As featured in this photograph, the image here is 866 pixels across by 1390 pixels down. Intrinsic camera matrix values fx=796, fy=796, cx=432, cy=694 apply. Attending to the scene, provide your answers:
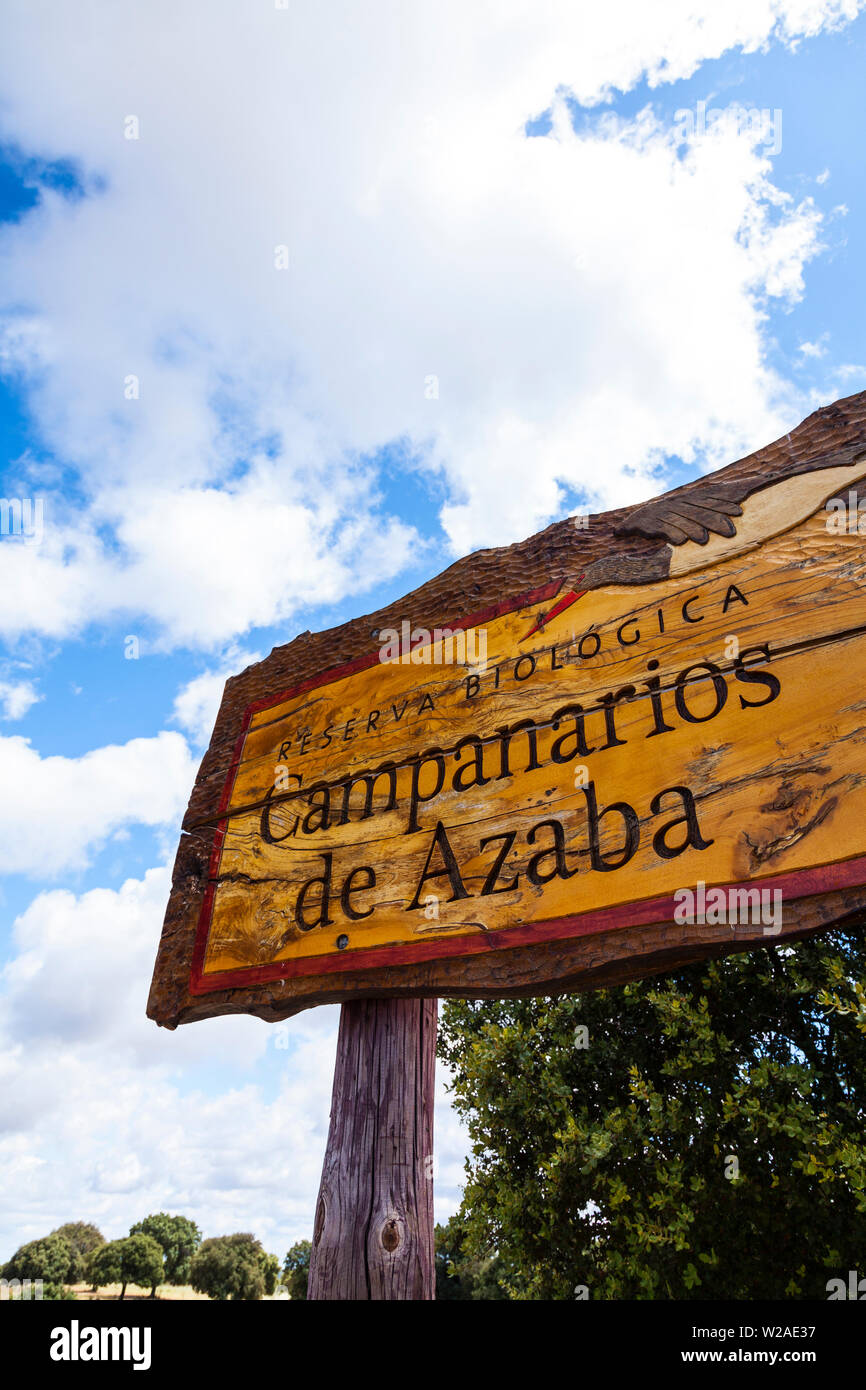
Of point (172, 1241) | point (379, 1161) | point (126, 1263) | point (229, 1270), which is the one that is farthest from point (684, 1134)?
point (172, 1241)

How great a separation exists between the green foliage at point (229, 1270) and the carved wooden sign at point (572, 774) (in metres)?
29.6

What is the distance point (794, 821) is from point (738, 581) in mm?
787

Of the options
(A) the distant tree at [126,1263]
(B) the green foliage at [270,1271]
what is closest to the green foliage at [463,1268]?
(B) the green foliage at [270,1271]

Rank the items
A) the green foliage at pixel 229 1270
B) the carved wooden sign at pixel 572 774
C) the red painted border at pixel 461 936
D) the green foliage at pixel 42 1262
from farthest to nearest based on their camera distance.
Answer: the green foliage at pixel 229 1270
the green foliage at pixel 42 1262
the carved wooden sign at pixel 572 774
the red painted border at pixel 461 936

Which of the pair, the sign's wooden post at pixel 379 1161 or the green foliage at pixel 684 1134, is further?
the green foliage at pixel 684 1134

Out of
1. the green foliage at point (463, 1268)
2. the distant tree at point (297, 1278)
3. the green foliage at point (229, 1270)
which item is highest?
the green foliage at point (463, 1268)

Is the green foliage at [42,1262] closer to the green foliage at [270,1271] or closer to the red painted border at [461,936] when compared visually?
the green foliage at [270,1271]

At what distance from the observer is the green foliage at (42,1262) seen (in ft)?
82.6

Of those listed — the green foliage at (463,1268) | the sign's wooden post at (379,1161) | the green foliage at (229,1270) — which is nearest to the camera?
the sign's wooden post at (379,1161)

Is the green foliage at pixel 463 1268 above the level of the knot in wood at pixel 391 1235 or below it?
below

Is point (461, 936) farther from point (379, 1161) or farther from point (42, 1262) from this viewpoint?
point (42, 1262)

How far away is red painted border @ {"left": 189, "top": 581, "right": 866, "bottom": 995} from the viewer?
1.76 metres
